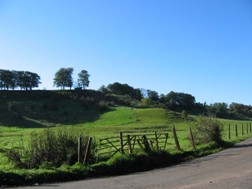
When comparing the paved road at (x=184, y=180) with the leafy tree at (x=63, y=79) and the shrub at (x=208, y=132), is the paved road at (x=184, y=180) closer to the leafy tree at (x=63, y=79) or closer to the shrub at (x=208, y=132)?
the shrub at (x=208, y=132)

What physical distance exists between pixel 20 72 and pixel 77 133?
140361mm

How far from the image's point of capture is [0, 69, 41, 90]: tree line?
148125 millimetres

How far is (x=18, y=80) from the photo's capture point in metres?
151

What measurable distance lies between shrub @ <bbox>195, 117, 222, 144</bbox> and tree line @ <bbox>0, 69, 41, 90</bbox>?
12486 centimetres

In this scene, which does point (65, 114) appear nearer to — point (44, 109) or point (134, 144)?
point (44, 109)

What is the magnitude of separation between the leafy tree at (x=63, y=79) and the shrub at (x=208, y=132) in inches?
5048

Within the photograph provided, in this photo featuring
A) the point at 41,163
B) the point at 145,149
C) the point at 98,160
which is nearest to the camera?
the point at 41,163

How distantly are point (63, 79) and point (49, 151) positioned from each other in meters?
142

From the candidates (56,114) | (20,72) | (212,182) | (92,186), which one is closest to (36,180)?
(92,186)

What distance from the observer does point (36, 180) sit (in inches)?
629

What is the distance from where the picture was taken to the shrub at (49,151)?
18922mm

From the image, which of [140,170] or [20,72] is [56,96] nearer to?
[20,72]

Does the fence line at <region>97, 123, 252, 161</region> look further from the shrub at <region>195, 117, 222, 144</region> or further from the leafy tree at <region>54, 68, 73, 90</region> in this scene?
the leafy tree at <region>54, 68, 73, 90</region>

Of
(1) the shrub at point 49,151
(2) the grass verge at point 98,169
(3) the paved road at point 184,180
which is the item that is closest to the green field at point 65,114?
(2) the grass verge at point 98,169
